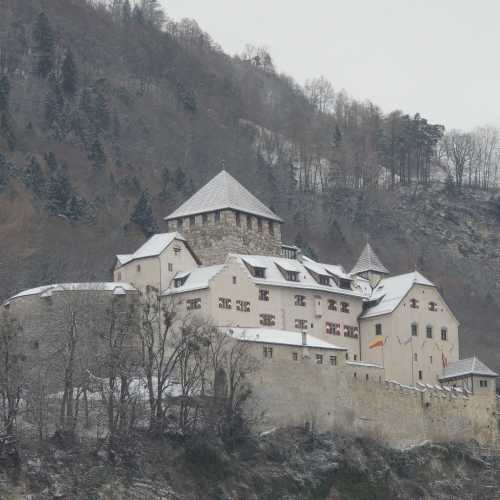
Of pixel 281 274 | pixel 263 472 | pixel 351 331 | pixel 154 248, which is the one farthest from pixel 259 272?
pixel 263 472

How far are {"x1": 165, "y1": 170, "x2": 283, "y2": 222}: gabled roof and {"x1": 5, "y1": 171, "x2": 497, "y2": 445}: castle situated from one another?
0.37 feet

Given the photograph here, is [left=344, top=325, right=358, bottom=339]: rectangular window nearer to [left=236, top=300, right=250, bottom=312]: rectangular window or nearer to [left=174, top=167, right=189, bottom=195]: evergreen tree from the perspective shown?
[left=236, top=300, right=250, bottom=312]: rectangular window

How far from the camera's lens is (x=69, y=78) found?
15000 cm

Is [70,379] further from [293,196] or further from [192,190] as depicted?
[293,196]

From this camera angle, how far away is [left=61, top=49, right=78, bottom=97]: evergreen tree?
14962 cm

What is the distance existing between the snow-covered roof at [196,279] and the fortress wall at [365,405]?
8.58 meters

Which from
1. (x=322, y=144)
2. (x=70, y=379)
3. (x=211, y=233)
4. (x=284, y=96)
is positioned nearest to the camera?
(x=70, y=379)

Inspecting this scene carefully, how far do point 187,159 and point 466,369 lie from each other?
56.9m

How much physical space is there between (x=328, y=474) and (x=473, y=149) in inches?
3416

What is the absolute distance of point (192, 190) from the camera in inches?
5650

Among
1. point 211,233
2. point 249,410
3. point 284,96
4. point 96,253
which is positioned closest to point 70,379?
point 249,410

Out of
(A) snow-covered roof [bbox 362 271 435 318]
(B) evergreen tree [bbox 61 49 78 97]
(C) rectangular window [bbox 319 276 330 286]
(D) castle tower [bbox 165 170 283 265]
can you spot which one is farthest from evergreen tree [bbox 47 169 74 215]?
(A) snow-covered roof [bbox 362 271 435 318]

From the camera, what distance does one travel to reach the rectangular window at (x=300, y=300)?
4099 inches

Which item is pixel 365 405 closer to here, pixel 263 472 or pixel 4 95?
pixel 263 472
